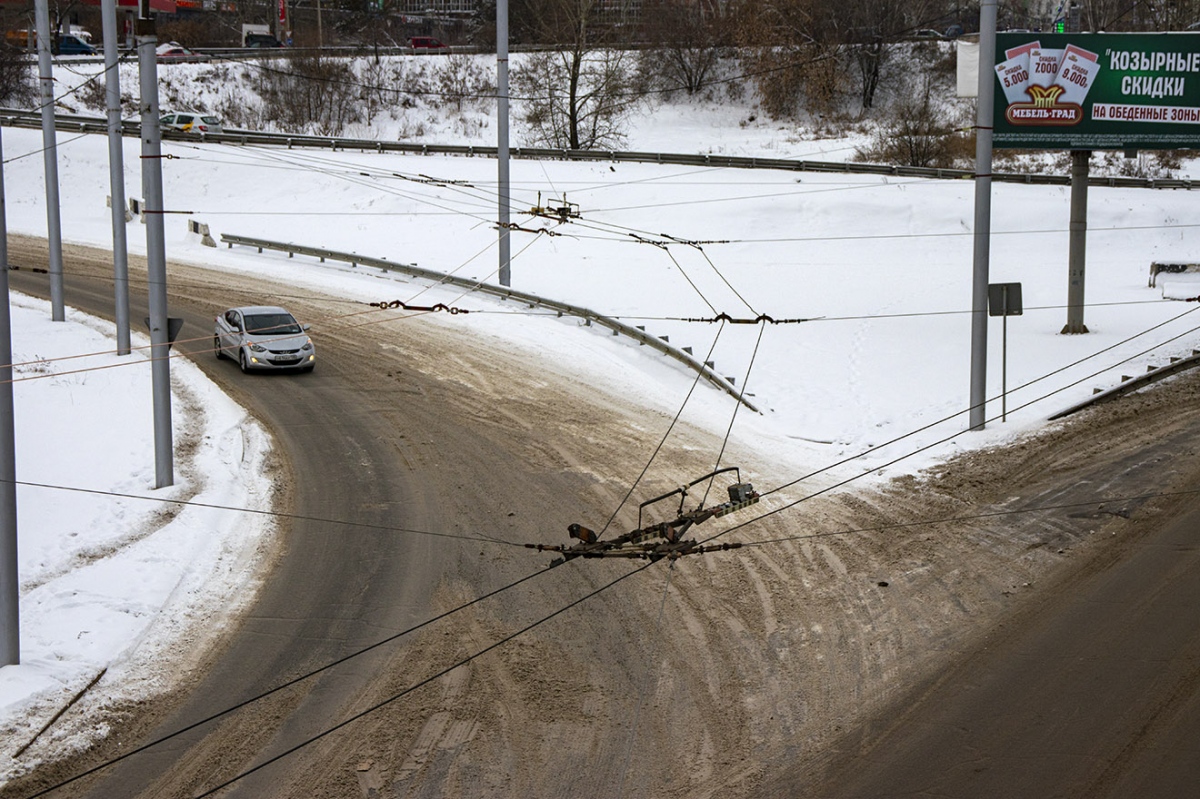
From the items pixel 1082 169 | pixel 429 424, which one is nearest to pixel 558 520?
pixel 429 424

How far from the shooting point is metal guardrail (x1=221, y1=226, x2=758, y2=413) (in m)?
26.1

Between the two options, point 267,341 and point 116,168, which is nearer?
point 116,168

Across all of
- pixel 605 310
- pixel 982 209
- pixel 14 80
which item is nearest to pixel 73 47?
pixel 14 80

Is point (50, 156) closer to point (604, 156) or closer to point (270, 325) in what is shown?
point (270, 325)

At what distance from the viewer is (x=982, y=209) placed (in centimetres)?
2092

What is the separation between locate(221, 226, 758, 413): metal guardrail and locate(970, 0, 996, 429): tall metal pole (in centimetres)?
474

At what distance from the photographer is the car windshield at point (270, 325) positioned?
25188mm

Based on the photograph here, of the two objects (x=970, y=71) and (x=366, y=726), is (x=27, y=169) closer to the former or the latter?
(x=970, y=71)

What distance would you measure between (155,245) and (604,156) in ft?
97.4

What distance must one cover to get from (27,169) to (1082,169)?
127ft

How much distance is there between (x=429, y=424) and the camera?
2170 cm

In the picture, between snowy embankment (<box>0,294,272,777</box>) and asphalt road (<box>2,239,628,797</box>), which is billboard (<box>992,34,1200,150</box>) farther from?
snowy embankment (<box>0,294,272,777</box>)

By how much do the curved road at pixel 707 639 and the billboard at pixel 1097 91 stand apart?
7.89m

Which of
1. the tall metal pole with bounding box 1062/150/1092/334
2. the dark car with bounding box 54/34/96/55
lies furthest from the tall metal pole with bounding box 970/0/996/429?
the dark car with bounding box 54/34/96/55
